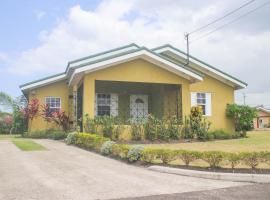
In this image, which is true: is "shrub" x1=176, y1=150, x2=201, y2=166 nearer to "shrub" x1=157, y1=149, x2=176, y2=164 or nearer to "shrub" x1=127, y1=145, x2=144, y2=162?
"shrub" x1=157, y1=149, x2=176, y2=164

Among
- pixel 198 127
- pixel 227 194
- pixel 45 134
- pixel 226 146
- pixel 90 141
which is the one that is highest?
Answer: pixel 198 127

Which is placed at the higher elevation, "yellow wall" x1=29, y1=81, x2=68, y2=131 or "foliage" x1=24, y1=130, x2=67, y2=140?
"yellow wall" x1=29, y1=81, x2=68, y2=131

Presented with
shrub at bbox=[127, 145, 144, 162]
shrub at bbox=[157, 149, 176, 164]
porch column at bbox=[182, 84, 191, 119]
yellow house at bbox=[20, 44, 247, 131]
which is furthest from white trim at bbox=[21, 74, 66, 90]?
shrub at bbox=[157, 149, 176, 164]

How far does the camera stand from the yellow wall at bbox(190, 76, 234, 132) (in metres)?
23.8

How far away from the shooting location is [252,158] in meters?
9.91

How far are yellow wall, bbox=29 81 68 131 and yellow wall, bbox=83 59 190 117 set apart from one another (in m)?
5.35

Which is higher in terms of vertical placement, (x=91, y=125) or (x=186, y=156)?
(x=91, y=125)

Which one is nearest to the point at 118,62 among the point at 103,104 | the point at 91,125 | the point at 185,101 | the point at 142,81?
the point at 142,81

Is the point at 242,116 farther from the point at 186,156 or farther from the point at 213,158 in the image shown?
the point at 213,158

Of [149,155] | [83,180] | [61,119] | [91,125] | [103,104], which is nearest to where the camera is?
[83,180]

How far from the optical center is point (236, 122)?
23.7 m

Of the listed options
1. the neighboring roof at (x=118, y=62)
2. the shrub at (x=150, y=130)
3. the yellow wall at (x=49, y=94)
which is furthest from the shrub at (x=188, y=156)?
the yellow wall at (x=49, y=94)

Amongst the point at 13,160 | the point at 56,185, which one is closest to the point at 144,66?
the point at 13,160

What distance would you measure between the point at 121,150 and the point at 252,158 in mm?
4482
